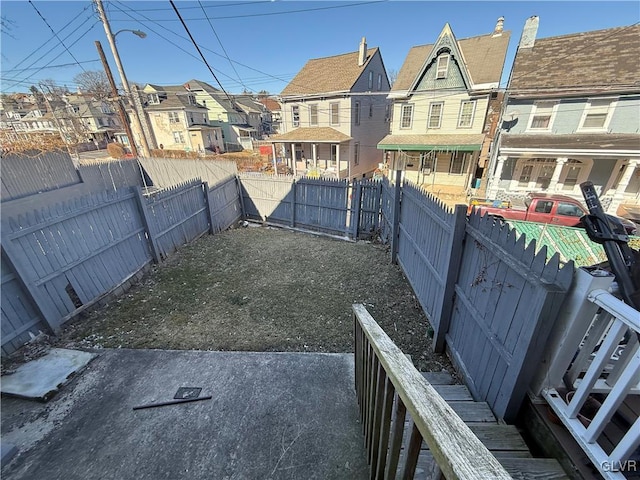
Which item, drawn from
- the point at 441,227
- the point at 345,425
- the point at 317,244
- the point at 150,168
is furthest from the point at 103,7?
the point at 345,425

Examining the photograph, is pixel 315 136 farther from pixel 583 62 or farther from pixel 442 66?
pixel 583 62

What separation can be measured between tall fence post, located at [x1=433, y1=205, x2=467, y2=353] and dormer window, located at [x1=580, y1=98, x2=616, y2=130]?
14406 mm

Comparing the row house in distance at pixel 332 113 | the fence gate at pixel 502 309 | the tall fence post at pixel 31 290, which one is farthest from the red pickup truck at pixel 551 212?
the tall fence post at pixel 31 290

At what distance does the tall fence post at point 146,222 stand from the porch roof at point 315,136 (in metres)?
12.2

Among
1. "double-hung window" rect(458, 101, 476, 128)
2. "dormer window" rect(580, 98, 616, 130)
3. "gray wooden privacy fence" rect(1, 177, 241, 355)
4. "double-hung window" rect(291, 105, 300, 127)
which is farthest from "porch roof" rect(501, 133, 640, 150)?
"gray wooden privacy fence" rect(1, 177, 241, 355)

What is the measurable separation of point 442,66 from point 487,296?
49.3ft

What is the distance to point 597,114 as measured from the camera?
11195mm

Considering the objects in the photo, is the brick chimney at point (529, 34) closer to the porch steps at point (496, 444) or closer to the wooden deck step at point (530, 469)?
the porch steps at point (496, 444)

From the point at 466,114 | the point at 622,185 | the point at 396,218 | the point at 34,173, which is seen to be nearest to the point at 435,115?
the point at 466,114

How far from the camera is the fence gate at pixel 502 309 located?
156 centimetres

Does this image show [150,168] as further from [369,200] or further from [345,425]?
[345,425]

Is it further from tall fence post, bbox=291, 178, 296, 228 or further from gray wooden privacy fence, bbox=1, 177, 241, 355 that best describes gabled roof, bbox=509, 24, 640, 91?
gray wooden privacy fence, bbox=1, 177, 241, 355

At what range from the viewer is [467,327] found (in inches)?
102

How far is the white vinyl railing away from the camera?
1.13 meters
